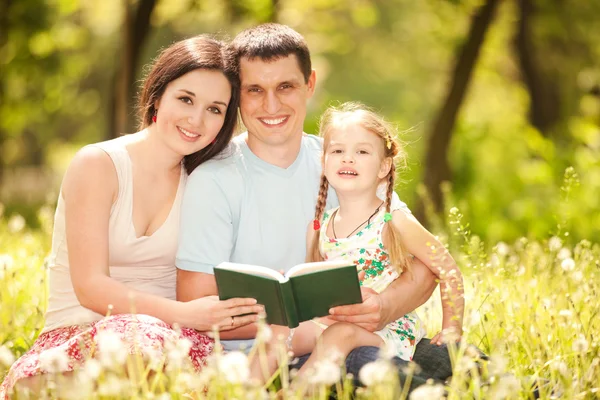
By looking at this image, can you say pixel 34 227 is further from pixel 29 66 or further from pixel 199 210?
pixel 199 210

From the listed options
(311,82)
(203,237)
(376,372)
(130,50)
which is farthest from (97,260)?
(130,50)

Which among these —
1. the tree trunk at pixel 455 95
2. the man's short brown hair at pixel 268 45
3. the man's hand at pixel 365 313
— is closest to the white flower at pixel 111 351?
the man's hand at pixel 365 313

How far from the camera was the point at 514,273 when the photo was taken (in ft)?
14.5

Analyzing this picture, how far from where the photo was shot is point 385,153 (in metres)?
3.99

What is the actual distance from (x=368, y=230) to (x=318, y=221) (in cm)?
27

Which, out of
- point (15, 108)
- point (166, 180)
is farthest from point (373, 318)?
point (15, 108)

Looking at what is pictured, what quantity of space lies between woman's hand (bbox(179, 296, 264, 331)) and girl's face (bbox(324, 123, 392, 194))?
0.82 metres

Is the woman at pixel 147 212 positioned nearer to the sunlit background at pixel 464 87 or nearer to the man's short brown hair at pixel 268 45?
the man's short brown hair at pixel 268 45

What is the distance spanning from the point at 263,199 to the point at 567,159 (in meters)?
7.57

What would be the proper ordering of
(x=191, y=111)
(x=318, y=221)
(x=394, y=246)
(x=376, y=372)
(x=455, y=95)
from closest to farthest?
(x=376, y=372) → (x=394, y=246) → (x=191, y=111) → (x=318, y=221) → (x=455, y=95)

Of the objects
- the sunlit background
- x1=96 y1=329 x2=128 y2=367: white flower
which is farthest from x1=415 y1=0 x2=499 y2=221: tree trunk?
x1=96 y1=329 x2=128 y2=367: white flower

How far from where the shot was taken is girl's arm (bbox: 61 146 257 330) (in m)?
3.59

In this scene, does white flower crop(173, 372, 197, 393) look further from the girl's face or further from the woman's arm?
the girl's face

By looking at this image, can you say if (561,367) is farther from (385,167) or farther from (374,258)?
(385,167)
